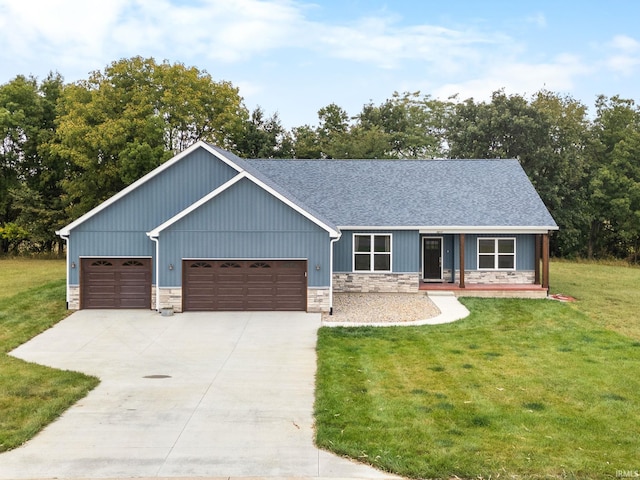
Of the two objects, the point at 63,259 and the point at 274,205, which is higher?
the point at 274,205

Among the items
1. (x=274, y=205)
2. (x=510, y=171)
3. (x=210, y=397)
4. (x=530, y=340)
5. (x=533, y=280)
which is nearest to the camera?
(x=210, y=397)

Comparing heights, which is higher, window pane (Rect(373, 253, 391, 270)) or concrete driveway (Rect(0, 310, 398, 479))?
window pane (Rect(373, 253, 391, 270))

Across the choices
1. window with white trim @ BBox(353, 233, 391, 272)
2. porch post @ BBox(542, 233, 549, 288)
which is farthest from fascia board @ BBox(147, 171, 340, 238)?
porch post @ BBox(542, 233, 549, 288)

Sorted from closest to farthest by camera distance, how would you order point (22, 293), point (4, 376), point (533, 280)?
1. point (4, 376)
2. point (22, 293)
3. point (533, 280)

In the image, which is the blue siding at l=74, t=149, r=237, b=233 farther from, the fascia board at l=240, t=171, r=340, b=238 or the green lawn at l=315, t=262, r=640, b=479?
the green lawn at l=315, t=262, r=640, b=479

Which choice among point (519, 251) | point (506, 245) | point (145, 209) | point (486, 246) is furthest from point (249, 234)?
point (519, 251)

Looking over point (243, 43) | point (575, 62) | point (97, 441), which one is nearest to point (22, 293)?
point (243, 43)

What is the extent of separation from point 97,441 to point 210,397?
2377mm

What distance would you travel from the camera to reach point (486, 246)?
23.7 metres

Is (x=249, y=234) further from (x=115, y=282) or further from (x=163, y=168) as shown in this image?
(x=115, y=282)

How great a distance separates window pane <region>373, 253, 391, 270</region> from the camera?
23.2m

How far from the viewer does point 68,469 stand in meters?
7.01

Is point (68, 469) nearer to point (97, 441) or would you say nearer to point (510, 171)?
point (97, 441)

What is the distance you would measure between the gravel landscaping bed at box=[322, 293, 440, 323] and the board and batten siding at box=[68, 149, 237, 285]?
6.51m
